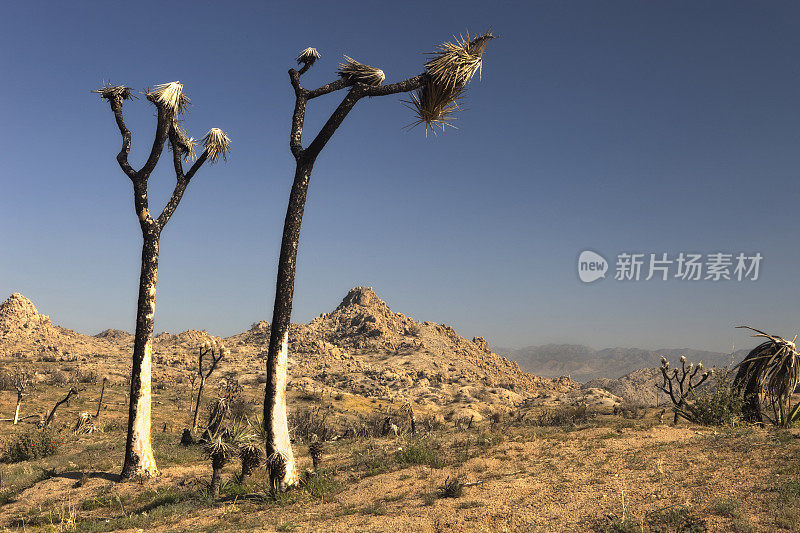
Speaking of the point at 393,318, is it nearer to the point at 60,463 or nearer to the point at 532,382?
the point at 532,382

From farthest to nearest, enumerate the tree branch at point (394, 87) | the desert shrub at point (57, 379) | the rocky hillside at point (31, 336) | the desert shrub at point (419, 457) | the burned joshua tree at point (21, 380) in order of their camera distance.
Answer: the rocky hillside at point (31, 336) → the desert shrub at point (57, 379) → the burned joshua tree at point (21, 380) → the tree branch at point (394, 87) → the desert shrub at point (419, 457)

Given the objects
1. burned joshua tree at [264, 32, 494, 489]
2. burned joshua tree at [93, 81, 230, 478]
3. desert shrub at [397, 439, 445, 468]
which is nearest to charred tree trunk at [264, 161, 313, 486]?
burned joshua tree at [264, 32, 494, 489]

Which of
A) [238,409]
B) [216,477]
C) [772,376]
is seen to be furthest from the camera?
[238,409]

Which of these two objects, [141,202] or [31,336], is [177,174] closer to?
Answer: [141,202]

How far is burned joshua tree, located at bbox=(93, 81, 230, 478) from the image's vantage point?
40.0 feet

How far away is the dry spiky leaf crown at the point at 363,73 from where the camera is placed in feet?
32.8

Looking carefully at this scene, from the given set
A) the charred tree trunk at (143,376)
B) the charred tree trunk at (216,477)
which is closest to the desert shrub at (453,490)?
the charred tree trunk at (216,477)

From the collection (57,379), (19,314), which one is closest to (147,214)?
(57,379)

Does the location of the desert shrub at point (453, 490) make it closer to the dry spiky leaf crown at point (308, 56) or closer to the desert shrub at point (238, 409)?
the desert shrub at point (238, 409)

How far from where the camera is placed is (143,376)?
487 inches

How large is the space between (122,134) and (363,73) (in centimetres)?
817

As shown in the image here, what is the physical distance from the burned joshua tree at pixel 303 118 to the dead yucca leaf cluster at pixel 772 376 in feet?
30.6

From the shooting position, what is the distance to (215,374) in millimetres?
49500

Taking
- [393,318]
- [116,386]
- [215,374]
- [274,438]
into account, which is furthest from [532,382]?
[274,438]
